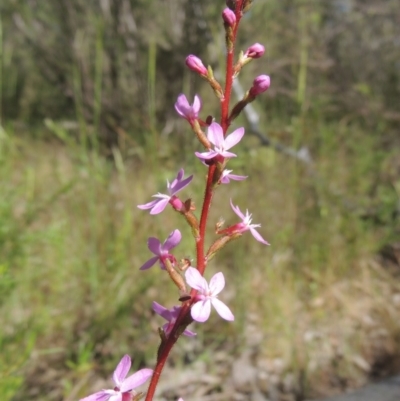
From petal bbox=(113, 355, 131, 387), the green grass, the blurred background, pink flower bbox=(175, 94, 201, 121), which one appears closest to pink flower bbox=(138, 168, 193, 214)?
pink flower bbox=(175, 94, 201, 121)

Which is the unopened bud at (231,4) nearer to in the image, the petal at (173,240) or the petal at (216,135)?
the petal at (216,135)

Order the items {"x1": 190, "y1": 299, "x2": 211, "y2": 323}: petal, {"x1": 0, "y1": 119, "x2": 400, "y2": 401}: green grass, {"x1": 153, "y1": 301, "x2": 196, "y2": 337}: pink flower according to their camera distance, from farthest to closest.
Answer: {"x1": 0, "y1": 119, "x2": 400, "y2": 401}: green grass
{"x1": 153, "y1": 301, "x2": 196, "y2": 337}: pink flower
{"x1": 190, "y1": 299, "x2": 211, "y2": 323}: petal

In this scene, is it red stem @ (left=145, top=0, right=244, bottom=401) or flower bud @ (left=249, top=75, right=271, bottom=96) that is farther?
flower bud @ (left=249, top=75, right=271, bottom=96)

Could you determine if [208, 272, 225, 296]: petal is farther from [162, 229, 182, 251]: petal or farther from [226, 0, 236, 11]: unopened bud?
[226, 0, 236, 11]: unopened bud

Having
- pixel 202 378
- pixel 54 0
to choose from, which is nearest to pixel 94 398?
pixel 202 378

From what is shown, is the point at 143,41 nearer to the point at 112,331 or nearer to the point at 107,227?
the point at 107,227

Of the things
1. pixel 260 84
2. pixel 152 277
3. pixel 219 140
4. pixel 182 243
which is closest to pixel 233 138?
pixel 219 140

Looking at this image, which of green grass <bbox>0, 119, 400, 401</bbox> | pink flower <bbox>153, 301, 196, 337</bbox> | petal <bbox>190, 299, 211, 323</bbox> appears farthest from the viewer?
green grass <bbox>0, 119, 400, 401</bbox>
